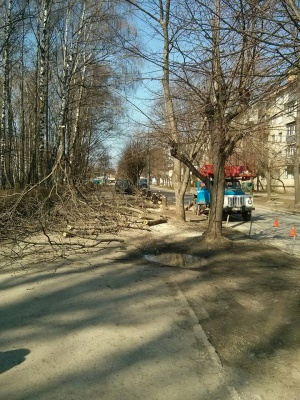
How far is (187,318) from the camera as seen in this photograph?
5172 mm

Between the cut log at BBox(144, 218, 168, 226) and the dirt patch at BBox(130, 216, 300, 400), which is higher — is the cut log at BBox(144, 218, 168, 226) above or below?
above

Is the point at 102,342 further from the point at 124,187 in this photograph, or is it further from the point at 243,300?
the point at 124,187

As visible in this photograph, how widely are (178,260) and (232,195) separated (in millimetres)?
10572

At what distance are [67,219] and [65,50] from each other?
14.3 metres

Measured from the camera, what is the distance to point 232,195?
19.1 metres

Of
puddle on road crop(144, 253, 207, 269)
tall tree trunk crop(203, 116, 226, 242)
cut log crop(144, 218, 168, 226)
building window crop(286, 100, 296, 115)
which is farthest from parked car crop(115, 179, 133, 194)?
building window crop(286, 100, 296, 115)

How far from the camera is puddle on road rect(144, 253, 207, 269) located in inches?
345


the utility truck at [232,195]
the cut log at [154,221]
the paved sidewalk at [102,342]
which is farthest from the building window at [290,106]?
the utility truck at [232,195]

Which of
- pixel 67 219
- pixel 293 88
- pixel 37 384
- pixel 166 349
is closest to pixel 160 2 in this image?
pixel 293 88

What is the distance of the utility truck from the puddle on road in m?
8.65

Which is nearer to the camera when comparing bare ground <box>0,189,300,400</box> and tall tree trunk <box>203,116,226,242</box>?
bare ground <box>0,189,300,400</box>

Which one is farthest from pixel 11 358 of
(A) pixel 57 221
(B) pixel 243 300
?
(A) pixel 57 221

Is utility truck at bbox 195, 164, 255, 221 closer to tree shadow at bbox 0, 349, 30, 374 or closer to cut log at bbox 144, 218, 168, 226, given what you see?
cut log at bbox 144, 218, 168, 226

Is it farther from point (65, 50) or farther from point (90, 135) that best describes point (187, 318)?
point (90, 135)
